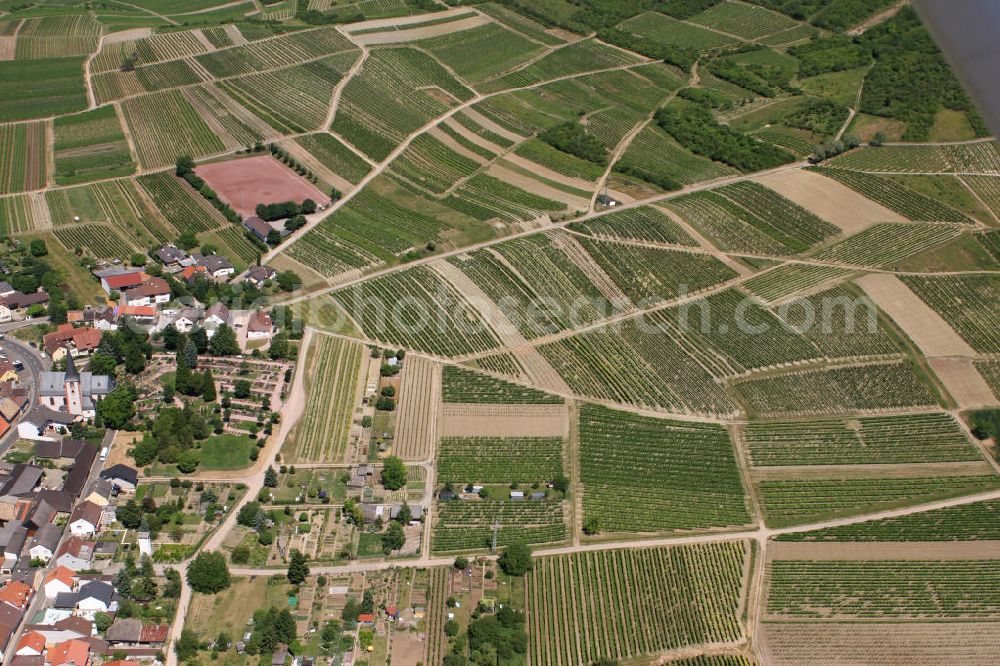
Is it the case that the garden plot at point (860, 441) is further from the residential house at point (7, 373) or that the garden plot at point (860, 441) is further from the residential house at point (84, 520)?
the residential house at point (7, 373)

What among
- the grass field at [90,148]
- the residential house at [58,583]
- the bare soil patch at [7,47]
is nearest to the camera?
the residential house at [58,583]

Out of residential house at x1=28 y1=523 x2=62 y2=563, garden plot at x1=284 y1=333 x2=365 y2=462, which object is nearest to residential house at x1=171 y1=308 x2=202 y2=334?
garden plot at x1=284 y1=333 x2=365 y2=462

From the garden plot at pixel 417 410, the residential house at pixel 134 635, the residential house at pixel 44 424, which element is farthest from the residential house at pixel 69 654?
the garden plot at pixel 417 410

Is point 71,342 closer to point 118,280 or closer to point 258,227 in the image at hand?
point 118,280

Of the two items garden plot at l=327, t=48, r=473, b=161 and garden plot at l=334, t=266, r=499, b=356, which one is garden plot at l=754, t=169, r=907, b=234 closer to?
garden plot at l=334, t=266, r=499, b=356

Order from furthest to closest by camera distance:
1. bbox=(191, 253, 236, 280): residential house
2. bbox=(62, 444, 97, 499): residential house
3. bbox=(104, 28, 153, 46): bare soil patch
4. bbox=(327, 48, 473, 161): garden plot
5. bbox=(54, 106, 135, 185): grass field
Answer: bbox=(104, 28, 153, 46): bare soil patch → bbox=(327, 48, 473, 161): garden plot → bbox=(54, 106, 135, 185): grass field → bbox=(191, 253, 236, 280): residential house → bbox=(62, 444, 97, 499): residential house

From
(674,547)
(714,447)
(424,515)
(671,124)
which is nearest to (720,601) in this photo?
(674,547)

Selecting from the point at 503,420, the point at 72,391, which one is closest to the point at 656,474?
the point at 503,420
